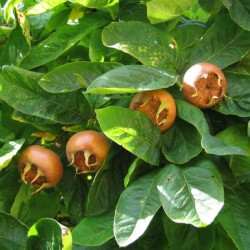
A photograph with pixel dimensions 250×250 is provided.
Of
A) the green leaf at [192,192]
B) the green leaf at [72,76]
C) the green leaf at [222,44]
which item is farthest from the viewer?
the green leaf at [222,44]

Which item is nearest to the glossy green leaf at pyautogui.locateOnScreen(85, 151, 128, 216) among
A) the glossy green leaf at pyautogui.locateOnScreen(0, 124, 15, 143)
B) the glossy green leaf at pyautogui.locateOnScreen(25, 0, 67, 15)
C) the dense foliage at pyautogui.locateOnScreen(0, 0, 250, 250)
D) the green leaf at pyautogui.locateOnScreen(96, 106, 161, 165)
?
the dense foliage at pyautogui.locateOnScreen(0, 0, 250, 250)

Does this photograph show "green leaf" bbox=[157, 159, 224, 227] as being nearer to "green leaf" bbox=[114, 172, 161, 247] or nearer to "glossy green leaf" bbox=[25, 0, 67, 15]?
"green leaf" bbox=[114, 172, 161, 247]

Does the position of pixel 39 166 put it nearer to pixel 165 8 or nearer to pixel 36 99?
pixel 36 99

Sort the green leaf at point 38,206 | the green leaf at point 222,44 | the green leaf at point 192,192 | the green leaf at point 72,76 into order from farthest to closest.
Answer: the green leaf at point 38,206, the green leaf at point 222,44, the green leaf at point 72,76, the green leaf at point 192,192

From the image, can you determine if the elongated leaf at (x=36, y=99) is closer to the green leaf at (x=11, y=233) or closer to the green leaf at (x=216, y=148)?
the green leaf at (x=11, y=233)

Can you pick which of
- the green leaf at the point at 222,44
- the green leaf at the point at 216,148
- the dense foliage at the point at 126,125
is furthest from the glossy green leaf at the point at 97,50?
the green leaf at the point at 216,148

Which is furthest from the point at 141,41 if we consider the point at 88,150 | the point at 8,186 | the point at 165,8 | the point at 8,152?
the point at 8,186

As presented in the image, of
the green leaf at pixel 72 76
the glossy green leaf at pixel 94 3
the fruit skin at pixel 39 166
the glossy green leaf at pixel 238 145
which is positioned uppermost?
the glossy green leaf at pixel 94 3
